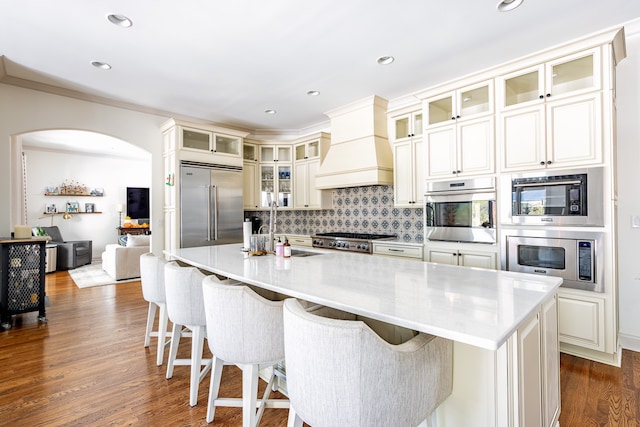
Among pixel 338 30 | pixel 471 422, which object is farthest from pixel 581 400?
pixel 338 30

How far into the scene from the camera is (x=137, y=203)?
8695 millimetres

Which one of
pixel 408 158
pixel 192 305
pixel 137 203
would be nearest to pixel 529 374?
pixel 192 305

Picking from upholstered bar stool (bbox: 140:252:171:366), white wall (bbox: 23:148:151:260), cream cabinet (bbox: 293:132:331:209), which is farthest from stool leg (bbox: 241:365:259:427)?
white wall (bbox: 23:148:151:260)

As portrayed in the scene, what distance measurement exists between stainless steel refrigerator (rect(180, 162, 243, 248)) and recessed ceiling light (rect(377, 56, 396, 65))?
296 centimetres

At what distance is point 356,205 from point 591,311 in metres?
3.09

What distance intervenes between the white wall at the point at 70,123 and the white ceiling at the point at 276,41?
269 millimetres

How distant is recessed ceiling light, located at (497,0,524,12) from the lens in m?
→ 2.30

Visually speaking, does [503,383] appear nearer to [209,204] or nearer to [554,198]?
[554,198]


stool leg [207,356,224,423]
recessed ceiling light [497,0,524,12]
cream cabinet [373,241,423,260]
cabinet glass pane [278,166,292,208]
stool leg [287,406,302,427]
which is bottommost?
stool leg [207,356,224,423]

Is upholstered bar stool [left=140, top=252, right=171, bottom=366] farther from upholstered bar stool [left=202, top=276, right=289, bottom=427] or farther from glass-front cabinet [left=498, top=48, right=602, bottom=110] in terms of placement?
glass-front cabinet [left=498, top=48, right=602, bottom=110]

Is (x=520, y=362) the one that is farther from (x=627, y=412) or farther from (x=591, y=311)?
(x=591, y=311)

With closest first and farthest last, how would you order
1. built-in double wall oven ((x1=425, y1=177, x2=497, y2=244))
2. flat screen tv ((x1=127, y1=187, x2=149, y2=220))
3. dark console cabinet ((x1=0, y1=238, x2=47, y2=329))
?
1. built-in double wall oven ((x1=425, y1=177, x2=497, y2=244))
2. dark console cabinet ((x1=0, y1=238, x2=47, y2=329))
3. flat screen tv ((x1=127, y1=187, x2=149, y2=220))

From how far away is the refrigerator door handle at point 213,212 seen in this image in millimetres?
4898

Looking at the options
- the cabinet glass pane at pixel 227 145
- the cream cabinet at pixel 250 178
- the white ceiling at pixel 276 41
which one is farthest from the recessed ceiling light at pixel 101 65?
the cream cabinet at pixel 250 178
